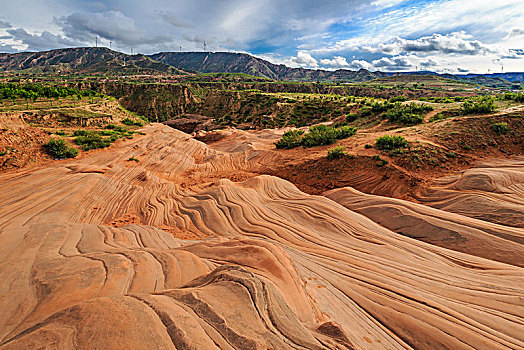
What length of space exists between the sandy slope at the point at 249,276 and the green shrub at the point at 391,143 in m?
5.45

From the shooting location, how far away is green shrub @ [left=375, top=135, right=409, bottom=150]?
41.1 ft

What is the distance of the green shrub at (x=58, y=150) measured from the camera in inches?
552

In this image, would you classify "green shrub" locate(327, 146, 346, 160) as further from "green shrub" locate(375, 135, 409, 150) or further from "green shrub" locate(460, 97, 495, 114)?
"green shrub" locate(460, 97, 495, 114)

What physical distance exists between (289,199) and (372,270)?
4.52 m

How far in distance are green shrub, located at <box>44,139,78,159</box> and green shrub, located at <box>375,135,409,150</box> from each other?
744 inches

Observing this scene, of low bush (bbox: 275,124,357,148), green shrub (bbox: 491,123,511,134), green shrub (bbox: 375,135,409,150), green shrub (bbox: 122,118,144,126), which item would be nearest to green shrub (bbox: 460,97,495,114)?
green shrub (bbox: 491,123,511,134)

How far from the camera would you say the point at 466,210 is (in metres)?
7.60

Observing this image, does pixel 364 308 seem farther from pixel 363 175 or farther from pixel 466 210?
pixel 363 175

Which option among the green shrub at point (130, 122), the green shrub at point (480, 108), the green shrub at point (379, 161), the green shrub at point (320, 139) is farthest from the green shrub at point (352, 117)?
the green shrub at point (130, 122)

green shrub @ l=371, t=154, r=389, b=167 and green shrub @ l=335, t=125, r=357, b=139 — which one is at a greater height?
green shrub @ l=335, t=125, r=357, b=139

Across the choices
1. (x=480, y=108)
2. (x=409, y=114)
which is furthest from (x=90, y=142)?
(x=480, y=108)

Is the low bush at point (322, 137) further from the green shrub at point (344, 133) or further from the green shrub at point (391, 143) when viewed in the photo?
the green shrub at point (391, 143)

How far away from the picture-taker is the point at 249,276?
3.43 m

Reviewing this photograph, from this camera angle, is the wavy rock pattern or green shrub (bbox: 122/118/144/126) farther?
green shrub (bbox: 122/118/144/126)
